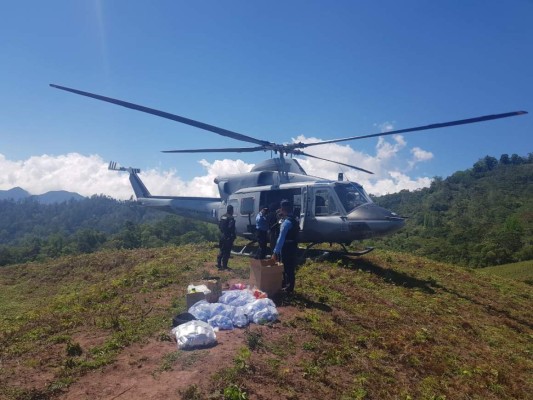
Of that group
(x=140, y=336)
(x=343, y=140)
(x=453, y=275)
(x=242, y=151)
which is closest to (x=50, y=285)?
(x=242, y=151)

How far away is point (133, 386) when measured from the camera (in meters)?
4.43

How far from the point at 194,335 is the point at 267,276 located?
2533 millimetres

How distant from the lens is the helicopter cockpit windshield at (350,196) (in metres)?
11.9

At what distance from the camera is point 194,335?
542cm

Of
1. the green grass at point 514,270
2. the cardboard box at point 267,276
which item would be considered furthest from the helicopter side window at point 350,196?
the green grass at point 514,270

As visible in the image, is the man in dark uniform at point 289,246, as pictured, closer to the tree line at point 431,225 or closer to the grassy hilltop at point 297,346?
the grassy hilltop at point 297,346

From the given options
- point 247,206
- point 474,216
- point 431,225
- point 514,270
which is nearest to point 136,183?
point 247,206

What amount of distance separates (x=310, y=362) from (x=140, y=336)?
2.55 m

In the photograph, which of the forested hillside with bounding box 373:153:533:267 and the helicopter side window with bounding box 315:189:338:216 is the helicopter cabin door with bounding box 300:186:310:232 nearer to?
the helicopter side window with bounding box 315:189:338:216

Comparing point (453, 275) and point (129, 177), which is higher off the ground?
point (129, 177)

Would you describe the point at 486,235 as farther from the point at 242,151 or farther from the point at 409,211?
the point at 242,151

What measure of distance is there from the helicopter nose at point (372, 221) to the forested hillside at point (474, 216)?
28481mm

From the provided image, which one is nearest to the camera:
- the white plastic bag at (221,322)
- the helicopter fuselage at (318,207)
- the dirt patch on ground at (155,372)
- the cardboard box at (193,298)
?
the dirt patch on ground at (155,372)

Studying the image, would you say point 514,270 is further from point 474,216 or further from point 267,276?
point 474,216
